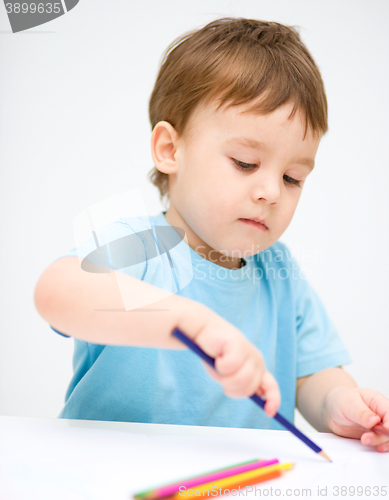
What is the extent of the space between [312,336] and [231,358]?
0.36 metres

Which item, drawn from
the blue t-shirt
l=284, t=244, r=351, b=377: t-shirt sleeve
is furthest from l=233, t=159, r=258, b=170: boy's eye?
l=284, t=244, r=351, b=377: t-shirt sleeve

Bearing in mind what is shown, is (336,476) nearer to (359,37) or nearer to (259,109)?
(259,109)

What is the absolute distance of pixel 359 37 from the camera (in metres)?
0.84

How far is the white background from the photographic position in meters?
0.71

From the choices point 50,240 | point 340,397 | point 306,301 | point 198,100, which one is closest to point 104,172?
point 50,240

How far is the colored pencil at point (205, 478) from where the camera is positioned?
24 centimetres

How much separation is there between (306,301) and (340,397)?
7.6 inches

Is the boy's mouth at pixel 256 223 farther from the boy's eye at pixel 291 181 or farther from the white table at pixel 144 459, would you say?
the white table at pixel 144 459

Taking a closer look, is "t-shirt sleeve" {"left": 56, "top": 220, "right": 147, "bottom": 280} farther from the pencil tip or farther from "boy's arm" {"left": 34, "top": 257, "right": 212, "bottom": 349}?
the pencil tip

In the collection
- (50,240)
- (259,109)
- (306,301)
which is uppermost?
(259,109)

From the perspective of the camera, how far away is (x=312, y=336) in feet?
1.92
